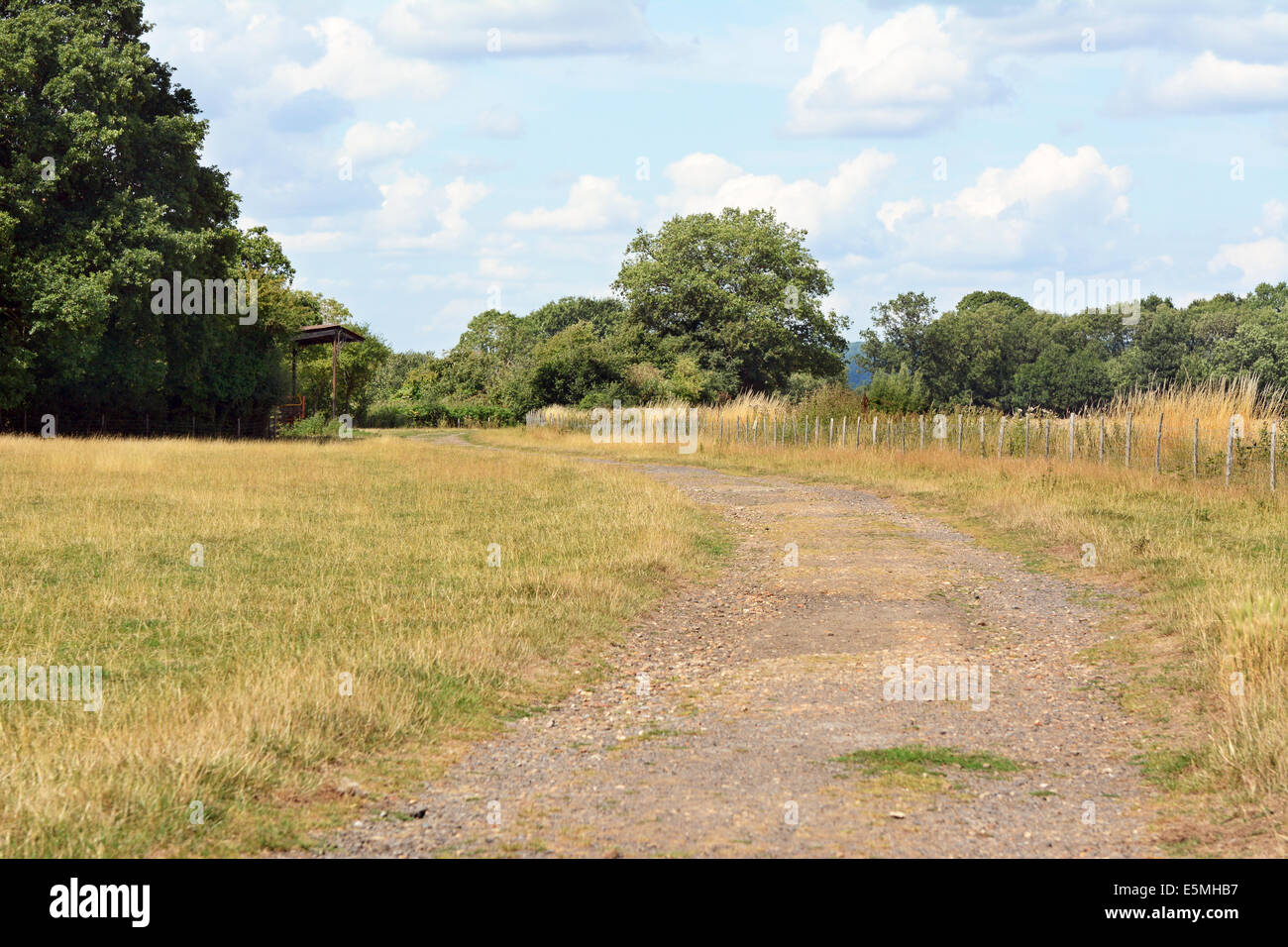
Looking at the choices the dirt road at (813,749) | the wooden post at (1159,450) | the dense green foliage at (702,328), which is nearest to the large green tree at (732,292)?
the dense green foliage at (702,328)

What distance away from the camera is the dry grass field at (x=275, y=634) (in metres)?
5.77

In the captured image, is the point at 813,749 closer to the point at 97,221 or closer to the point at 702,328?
the point at 97,221

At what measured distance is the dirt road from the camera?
5461 mm

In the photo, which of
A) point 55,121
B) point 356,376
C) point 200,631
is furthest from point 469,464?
point 356,376

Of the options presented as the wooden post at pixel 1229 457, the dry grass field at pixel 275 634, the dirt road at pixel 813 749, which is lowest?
the dirt road at pixel 813 749

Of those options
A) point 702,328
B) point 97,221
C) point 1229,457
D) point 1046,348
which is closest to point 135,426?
point 97,221

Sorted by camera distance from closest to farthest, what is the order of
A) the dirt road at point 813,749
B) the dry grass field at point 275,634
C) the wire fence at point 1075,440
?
the dirt road at point 813,749, the dry grass field at point 275,634, the wire fence at point 1075,440

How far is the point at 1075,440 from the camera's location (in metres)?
27.7

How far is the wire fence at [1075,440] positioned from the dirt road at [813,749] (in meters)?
12.0

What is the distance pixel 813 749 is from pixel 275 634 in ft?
17.4

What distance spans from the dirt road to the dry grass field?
554mm

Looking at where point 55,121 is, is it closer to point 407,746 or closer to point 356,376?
point 407,746

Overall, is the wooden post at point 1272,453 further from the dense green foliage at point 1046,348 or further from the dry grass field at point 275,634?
the dense green foliage at point 1046,348

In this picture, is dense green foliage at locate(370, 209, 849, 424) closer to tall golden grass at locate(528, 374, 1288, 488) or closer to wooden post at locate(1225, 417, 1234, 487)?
tall golden grass at locate(528, 374, 1288, 488)
